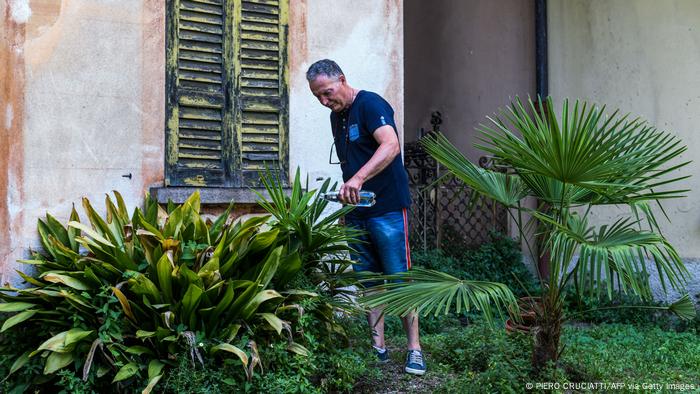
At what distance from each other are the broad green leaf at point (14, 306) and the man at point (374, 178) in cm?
202

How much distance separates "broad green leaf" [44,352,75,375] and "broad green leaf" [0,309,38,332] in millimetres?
283

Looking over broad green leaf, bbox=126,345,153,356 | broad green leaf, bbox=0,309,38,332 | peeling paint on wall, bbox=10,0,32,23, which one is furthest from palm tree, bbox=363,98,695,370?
peeling paint on wall, bbox=10,0,32,23

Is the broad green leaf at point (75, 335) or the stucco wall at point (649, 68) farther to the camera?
the stucco wall at point (649, 68)

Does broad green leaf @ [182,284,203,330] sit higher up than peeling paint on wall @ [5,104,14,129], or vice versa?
peeling paint on wall @ [5,104,14,129]

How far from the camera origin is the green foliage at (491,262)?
8.48 meters

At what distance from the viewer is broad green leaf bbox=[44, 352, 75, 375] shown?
430 centimetres

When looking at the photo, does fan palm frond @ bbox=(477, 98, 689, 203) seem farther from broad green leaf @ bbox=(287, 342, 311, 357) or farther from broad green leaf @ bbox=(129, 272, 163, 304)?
broad green leaf @ bbox=(129, 272, 163, 304)

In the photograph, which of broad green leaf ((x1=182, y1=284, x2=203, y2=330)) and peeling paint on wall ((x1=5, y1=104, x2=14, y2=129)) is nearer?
broad green leaf ((x1=182, y1=284, x2=203, y2=330))

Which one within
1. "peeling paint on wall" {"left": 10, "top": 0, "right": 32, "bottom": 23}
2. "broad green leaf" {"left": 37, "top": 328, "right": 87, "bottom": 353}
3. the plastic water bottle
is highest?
"peeling paint on wall" {"left": 10, "top": 0, "right": 32, "bottom": 23}

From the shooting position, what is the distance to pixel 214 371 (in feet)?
14.6

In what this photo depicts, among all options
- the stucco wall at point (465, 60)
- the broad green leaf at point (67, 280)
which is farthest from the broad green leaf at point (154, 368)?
the stucco wall at point (465, 60)

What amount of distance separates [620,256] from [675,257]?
0.33 meters

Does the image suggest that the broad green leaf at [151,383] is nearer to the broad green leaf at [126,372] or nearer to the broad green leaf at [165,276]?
the broad green leaf at [126,372]

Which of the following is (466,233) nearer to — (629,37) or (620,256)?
(629,37)
